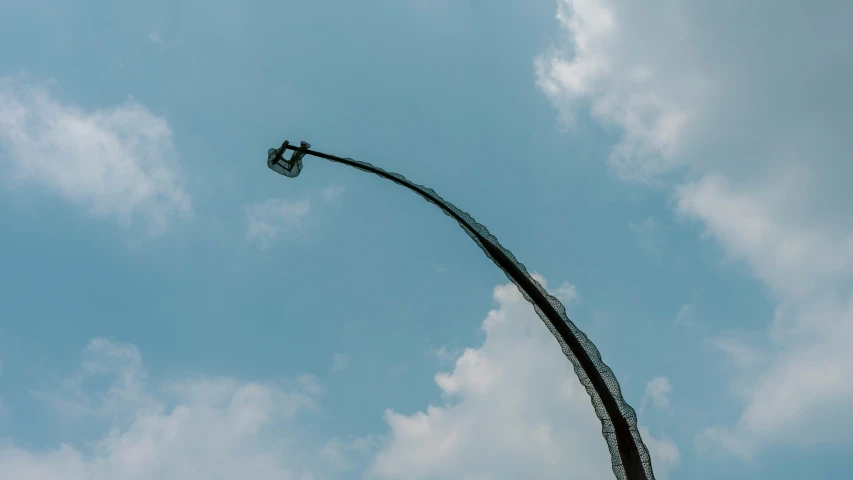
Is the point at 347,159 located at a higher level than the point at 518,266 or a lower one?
higher

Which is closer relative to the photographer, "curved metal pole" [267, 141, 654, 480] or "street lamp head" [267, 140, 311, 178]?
"curved metal pole" [267, 141, 654, 480]

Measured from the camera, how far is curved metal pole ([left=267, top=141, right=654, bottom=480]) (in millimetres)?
15781

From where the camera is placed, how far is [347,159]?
19969 mm

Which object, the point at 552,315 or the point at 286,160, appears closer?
the point at 552,315

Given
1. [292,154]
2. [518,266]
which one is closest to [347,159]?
[292,154]

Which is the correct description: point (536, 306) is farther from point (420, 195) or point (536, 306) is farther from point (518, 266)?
point (420, 195)

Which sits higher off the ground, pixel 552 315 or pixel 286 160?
pixel 286 160

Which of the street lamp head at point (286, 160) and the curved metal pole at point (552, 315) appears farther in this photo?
the street lamp head at point (286, 160)

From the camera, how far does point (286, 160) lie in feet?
67.8

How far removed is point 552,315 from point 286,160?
9.86m

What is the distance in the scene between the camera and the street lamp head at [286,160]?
20.3 meters

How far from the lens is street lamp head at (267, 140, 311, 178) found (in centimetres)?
2034

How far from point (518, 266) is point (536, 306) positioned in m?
1.22

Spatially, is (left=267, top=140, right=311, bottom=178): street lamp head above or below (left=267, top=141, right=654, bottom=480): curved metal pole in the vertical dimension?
above
